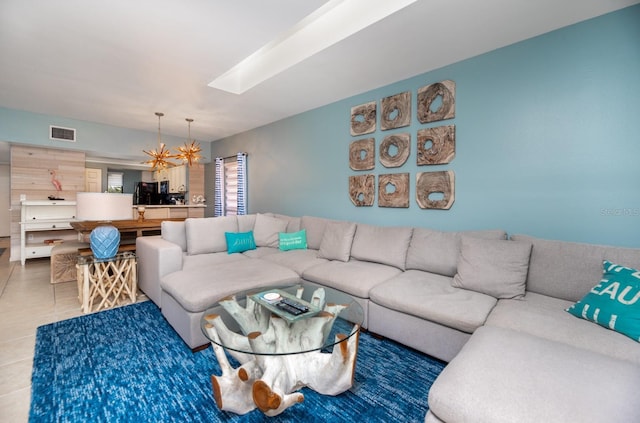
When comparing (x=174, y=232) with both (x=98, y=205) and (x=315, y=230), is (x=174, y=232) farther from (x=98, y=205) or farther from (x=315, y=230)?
(x=315, y=230)

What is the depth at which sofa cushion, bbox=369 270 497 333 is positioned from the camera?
1.88 m

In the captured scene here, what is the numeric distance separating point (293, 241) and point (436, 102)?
7.60ft

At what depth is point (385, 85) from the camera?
3365mm

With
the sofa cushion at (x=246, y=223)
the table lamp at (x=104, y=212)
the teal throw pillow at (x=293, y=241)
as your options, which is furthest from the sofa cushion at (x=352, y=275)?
the table lamp at (x=104, y=212)

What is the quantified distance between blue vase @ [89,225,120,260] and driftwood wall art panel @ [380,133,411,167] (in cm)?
301

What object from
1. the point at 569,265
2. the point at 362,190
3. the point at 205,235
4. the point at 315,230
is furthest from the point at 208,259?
the point at 569,265

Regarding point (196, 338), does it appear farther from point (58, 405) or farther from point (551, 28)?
point (551, 28)

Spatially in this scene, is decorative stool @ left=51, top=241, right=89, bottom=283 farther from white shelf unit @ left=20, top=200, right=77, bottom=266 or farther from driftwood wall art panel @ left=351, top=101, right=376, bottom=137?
driftwood wall art panel @ left=351, top=101, right=376, bottom=137

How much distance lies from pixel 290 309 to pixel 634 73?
2841mm

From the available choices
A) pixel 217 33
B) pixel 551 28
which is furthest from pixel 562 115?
pixel 217 33

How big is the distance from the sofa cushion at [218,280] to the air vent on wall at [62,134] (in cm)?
415

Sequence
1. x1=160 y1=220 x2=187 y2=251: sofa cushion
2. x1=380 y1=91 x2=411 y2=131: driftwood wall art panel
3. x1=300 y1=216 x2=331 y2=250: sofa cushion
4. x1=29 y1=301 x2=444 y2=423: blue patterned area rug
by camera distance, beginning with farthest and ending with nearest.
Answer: x1=300 y1=216 x2=331 y2=250: sofa cushion → x1=160 y1=220 x2=187 y2=251: sofa cushion → x1=380 y1=91 x2=411 y2=131: driftwood wall art panel → x1=29 y1=301 x2=444 y2=423: blue patterned area rug

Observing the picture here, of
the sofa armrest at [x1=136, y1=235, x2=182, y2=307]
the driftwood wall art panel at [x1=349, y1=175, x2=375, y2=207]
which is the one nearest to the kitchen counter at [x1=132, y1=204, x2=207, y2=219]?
the sofa armrest at [x1=136, y1=235, x2=182, y2=307]

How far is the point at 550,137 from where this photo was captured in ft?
7.68
